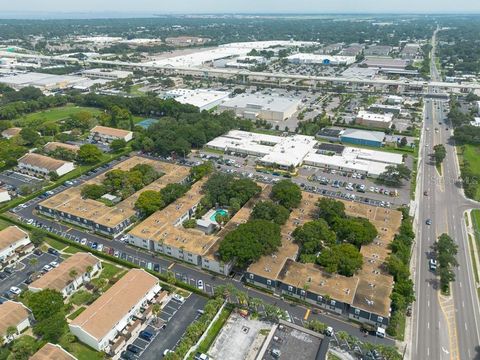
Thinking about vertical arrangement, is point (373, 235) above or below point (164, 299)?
above

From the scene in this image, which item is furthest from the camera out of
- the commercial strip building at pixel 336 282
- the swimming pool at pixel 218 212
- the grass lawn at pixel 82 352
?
the swimming pool at pixel 218 212

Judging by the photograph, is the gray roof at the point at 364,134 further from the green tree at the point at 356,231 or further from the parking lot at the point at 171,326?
the parking lot at the point at 171,326

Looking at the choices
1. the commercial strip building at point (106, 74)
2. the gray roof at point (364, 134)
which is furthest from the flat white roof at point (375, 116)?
the commercial strip building at point (106, 74)

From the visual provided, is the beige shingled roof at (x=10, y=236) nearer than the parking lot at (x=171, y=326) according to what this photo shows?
No

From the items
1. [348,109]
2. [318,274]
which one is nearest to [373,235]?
[318,274]

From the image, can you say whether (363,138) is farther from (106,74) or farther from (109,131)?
(106,74)

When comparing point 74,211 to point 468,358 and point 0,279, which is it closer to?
point 0,279

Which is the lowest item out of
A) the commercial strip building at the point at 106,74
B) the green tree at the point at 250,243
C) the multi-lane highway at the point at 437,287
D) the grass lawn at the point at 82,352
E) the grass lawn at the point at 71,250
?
the grass lawn at the point at 71,250

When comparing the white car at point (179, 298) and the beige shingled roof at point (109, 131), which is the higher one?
the beige shingled roof at point (109, 131)
